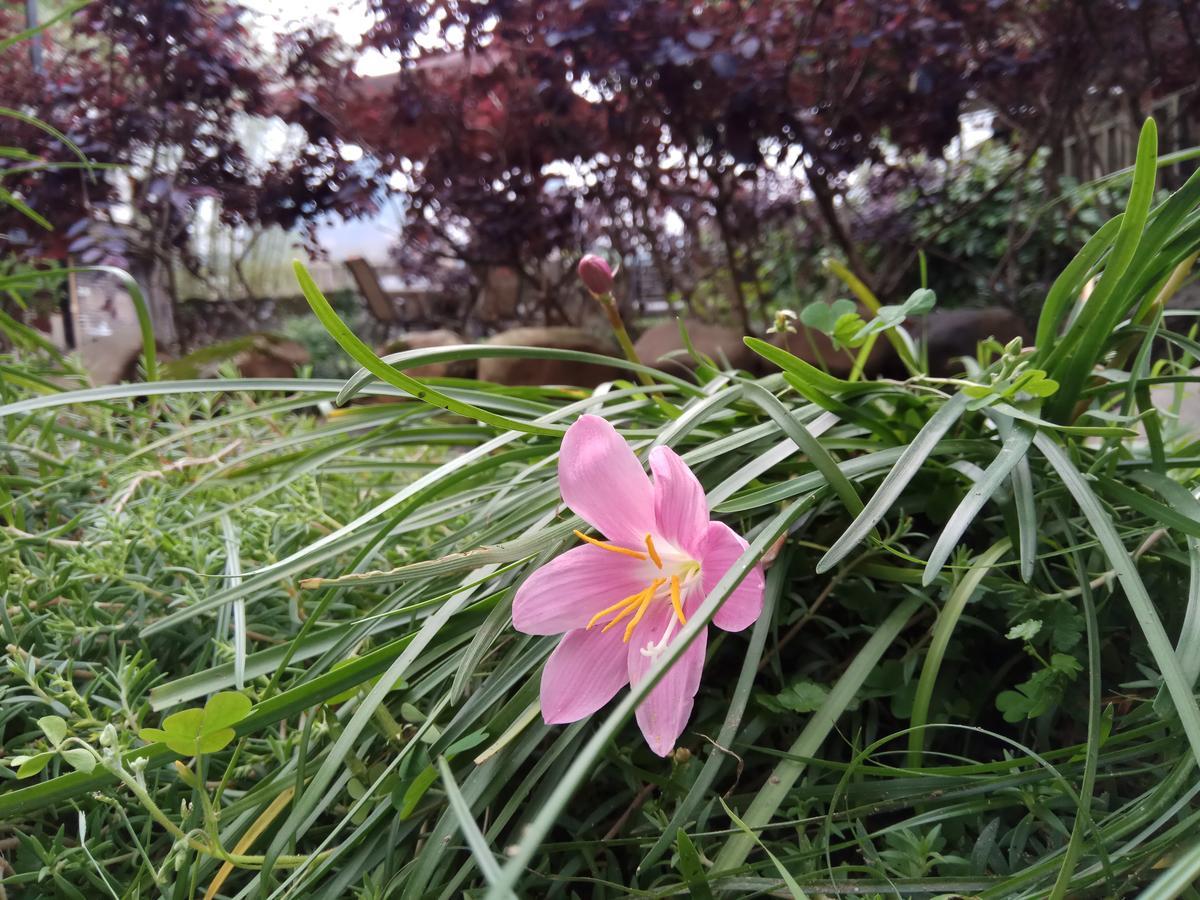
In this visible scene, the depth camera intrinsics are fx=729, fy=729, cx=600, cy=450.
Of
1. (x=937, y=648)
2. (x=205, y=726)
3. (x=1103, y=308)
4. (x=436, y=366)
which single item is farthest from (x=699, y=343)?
(x=205, y=726)

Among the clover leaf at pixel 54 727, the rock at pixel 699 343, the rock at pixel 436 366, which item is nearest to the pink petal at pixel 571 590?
the clover leaf at pixel 54 727

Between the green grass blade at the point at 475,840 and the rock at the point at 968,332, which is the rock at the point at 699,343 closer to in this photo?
the rock at the point at 968,332

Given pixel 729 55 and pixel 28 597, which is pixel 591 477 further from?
pixel 729 55

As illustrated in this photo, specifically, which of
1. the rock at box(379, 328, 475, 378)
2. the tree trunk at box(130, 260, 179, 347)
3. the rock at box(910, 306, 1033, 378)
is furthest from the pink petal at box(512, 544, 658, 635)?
the tree trunk at box(130, 260, 179, 347)

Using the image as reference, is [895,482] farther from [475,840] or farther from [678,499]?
[475,840]

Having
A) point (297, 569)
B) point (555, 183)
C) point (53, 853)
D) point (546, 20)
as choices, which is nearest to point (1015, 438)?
Answer: point (297, 569)
